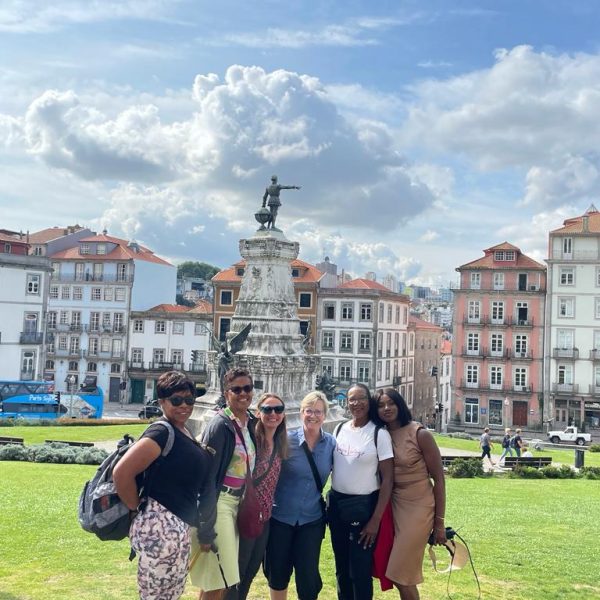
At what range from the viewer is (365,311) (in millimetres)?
48625

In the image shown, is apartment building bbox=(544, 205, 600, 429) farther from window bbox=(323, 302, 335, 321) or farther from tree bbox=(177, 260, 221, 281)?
tree bbox=(177, 260, 221, 281)

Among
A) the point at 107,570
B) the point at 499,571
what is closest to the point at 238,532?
the point at 107,570

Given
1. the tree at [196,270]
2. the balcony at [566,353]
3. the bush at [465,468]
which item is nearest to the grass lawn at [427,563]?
the bush at [465,468]

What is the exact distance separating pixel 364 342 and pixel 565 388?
1430cm

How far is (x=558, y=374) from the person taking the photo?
4288 cm

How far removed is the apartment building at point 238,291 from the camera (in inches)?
1956

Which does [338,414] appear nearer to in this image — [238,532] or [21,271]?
[238,532]

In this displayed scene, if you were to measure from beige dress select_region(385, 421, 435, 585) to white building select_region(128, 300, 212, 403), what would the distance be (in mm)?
46227

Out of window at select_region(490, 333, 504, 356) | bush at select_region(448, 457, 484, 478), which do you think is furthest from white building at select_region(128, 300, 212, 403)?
bush at select_region(448, 457, 484, 478)

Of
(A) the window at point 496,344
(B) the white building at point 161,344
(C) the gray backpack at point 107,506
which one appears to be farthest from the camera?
(B) the white building at point 161,344

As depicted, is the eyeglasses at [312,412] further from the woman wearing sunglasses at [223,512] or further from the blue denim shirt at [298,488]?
the woman wearing sunglasses at [223,512]

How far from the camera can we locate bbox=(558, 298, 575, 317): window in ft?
141

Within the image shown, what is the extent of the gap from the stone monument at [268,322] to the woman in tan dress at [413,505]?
19.9m

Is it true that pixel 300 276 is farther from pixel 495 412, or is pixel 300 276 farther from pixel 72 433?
pixel 72 433
